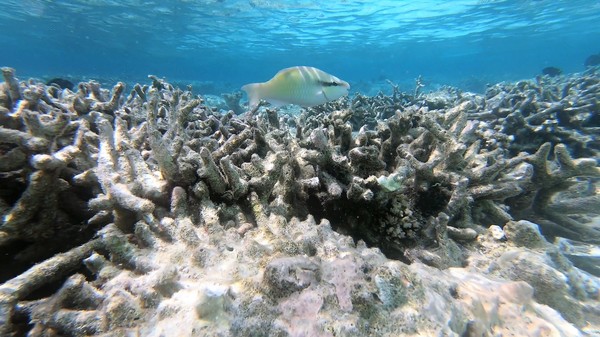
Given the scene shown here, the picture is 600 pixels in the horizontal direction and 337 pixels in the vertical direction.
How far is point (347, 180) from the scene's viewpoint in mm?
2123

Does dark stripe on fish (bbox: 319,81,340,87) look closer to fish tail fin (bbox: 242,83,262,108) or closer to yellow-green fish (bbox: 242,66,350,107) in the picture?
yellow-green fish (bbox: 242,66,350,107)

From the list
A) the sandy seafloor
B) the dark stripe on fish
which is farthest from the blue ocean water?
the sandy seafloor

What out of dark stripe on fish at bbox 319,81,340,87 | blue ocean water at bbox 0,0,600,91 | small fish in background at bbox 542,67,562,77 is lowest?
small fish in background at bbox 542,67,562,77

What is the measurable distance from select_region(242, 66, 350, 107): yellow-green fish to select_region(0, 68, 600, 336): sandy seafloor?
59cm

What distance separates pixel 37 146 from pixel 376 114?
5677 mm

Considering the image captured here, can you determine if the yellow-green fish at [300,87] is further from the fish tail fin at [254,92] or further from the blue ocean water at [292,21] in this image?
the blue ocean water at [292,21]

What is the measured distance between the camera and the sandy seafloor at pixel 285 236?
1.09m

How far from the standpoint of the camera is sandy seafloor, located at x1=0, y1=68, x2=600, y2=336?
42.8 inches

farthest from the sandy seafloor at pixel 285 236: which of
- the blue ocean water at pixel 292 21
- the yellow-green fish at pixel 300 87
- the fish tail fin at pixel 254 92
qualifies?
the blue ocean water at pixel 292 21

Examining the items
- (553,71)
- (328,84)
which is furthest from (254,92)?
(553,71)

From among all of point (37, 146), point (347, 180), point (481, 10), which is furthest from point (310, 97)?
point (481, 10)

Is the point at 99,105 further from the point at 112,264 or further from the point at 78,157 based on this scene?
the point at 112,264

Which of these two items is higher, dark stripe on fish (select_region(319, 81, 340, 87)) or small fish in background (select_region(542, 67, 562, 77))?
dark stripe on fish (select_region(319, 81, 340, 87))

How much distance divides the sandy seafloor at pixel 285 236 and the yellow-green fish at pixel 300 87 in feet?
1.95
